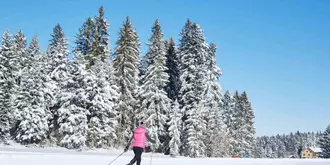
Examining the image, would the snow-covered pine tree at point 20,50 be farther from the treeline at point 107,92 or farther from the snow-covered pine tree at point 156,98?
the snow-covered pine tree at point 156,98

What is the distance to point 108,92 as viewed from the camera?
36.6m

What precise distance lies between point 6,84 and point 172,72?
19.6m

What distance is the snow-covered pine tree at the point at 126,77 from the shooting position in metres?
40.8

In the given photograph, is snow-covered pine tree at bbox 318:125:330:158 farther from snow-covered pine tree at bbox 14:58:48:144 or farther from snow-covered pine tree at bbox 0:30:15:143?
snow-covered pine tree at bbox 0:30:15:143

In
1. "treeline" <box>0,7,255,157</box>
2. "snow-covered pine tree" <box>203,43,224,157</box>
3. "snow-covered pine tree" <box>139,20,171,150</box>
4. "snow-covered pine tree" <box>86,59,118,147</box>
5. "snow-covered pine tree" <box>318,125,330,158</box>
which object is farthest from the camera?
"snow-covered pine tree" <box>318,125,330,158</box>

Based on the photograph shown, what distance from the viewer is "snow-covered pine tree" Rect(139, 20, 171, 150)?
39.1 metres

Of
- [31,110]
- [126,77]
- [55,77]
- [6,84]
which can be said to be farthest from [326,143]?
[6,84]

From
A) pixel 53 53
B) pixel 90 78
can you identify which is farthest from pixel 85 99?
pixel 53 53

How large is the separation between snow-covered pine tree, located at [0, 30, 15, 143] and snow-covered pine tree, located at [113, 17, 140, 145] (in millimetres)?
11505

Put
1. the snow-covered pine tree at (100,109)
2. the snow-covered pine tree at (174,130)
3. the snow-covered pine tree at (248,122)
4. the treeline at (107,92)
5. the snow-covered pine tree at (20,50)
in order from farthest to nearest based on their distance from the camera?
the snow-covered pine tree at (248,122)
the snow-covered pine tree at (20,50)
the snow-covered pine tree at (174,130)
the treeline at (107,92)
the snow-covered pine tree at (100,109)

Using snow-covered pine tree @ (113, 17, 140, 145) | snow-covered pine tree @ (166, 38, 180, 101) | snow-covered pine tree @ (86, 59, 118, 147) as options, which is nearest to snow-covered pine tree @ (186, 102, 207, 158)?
snow-covered pine tree @ (166, 38, 180, 101)

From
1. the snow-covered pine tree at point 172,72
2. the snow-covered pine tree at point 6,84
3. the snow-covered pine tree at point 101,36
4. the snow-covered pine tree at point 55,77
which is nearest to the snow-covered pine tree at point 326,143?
the snow-covered pine tree at point 172,72

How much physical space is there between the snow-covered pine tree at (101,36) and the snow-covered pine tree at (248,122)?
34.0 m

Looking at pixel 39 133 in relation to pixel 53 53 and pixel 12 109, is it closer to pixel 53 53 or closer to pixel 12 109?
pixel 12 109
